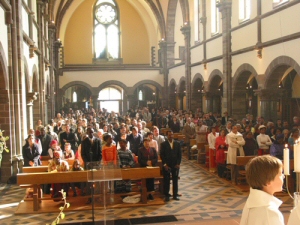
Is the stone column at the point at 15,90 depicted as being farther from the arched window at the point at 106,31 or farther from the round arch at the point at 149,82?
the arched window at the point at 106,31

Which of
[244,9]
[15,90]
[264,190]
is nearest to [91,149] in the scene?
[15,90]

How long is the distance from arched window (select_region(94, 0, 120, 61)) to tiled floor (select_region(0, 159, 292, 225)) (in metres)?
27.5

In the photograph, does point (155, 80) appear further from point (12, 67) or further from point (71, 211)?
point (71, 211)

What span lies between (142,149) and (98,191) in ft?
11.0

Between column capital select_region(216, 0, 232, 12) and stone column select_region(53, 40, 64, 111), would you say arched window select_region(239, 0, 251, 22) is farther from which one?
stone column select_region(53, 40, 64, 111)

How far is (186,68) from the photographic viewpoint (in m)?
27.7

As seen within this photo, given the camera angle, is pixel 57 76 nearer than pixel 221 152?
No

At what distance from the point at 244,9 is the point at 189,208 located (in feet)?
40.3

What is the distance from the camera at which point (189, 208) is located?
9.20m

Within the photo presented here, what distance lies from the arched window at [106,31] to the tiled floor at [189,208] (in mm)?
27483

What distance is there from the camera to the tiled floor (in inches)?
329

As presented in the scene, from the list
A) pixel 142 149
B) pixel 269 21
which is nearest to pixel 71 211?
pixel 142 149

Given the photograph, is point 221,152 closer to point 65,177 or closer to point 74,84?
point 65,177

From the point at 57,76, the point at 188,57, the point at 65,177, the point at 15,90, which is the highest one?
the point at 188,57
